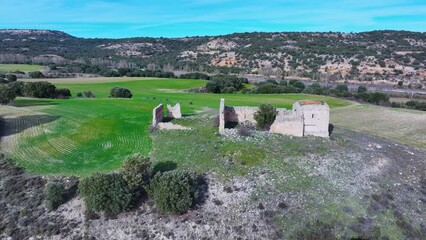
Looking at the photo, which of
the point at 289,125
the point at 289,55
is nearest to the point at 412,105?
the point at 289,125

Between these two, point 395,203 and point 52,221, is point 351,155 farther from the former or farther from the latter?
point 52,221

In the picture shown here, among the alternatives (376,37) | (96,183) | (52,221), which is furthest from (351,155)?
(376,37)

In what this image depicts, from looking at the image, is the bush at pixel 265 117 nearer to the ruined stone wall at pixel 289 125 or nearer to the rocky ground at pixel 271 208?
the ruined stone wall at pixel 289 125

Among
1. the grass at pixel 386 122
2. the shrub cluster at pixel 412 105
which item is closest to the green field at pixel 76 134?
the grass at pixel 386 122

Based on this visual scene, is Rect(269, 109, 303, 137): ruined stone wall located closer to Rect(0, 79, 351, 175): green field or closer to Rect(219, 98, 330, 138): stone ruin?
Rect(219, 98, 330, 138): stone ruin

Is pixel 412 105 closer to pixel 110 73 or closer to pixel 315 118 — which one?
pixel 315 118

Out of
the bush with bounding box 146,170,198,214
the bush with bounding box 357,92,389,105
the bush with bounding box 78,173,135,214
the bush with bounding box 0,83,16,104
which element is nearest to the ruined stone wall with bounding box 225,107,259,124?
the bush with bounding box 146,170,198,214
